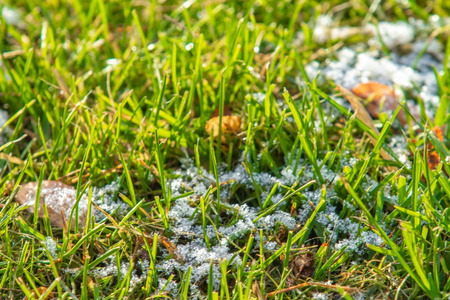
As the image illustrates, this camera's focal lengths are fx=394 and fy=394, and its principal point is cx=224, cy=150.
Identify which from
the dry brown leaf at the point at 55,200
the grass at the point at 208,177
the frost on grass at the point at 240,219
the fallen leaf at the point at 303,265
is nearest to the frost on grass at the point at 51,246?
the grass at the point at 208,177

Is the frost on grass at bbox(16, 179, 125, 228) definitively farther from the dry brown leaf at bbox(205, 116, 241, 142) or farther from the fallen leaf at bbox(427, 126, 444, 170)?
the fallen leaf at bbox(427, 126, 444, 170)

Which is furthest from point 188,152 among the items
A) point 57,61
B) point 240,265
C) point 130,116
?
point 57,61

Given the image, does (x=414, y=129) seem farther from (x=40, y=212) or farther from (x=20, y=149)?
(x=20, y=149)

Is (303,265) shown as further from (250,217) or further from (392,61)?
(392,61)

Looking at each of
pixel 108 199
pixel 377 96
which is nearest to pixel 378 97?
pixel 377 96

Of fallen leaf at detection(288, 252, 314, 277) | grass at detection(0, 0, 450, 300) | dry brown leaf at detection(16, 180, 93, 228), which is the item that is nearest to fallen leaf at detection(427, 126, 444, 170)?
grass at detection(0, 0, 450, 300)

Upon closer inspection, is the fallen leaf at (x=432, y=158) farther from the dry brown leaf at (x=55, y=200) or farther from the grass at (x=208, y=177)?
the dry brown leaf at (x=55, y=200)
